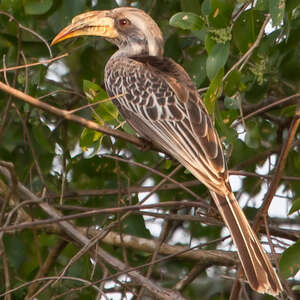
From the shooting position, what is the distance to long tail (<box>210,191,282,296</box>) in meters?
2.74

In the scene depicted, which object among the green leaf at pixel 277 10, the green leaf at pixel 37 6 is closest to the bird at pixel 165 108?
the green leaf at pixel 37 6

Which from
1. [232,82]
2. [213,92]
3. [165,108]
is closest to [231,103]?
[232,82]

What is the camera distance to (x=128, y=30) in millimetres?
4215

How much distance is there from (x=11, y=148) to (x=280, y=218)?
1.59m

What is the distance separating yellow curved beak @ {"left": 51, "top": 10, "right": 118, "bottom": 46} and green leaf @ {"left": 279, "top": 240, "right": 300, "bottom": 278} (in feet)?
4.78

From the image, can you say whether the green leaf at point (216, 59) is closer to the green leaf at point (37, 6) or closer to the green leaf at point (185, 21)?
the green leaf at point (185, 21)

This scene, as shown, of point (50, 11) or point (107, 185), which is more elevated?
point (50, 11)

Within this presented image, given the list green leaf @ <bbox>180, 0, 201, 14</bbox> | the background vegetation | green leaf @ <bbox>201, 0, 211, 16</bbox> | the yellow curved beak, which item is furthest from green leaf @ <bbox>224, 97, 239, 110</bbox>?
the yellow curved beak

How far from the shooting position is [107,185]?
4156 millimetres

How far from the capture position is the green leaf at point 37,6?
359cm

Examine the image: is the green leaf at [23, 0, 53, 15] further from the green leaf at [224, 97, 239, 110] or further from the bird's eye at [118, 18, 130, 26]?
the green leaf at [224, 97, 239, 110]

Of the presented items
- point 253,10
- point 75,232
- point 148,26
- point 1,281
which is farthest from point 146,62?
point 1,281

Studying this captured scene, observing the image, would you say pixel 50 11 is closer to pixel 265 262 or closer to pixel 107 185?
pixel 107 185

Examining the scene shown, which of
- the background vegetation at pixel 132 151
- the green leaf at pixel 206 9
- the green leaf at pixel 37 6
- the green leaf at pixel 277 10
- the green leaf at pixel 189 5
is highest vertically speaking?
the green leaf at pixel 277 10
